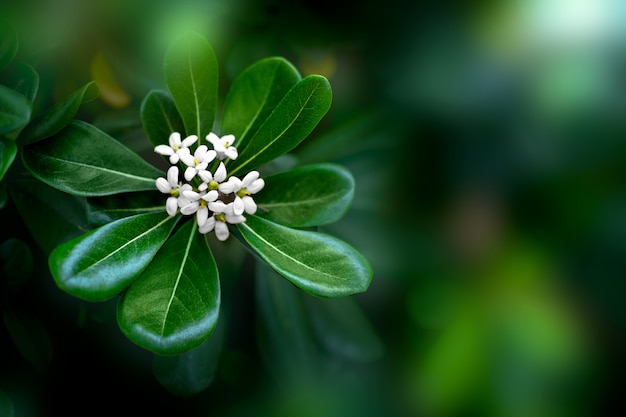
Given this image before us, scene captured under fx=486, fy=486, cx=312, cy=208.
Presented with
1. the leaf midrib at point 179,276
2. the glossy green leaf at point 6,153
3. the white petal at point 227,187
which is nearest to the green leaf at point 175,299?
the leaf midrib at point 179,276

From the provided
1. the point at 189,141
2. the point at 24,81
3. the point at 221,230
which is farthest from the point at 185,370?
the point at 24,81

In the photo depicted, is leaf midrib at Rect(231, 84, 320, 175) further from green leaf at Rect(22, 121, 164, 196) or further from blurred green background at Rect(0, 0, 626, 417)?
blurred green background at Rect(0, 0, 626, 417)

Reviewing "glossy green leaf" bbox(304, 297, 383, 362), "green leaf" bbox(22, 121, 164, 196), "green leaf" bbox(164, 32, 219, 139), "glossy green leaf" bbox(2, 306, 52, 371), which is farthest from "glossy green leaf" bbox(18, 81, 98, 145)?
"glossy green leaf" bbox(304, 297, 383, 362)

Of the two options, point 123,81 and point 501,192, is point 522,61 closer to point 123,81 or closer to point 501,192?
Answer: point 501,192

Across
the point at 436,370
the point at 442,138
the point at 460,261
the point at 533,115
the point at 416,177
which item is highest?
the point at 533,115

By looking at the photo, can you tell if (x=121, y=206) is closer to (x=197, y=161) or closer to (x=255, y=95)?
(x=197, y=161)

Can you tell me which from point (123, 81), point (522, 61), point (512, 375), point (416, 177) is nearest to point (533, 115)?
point (522, 61)
